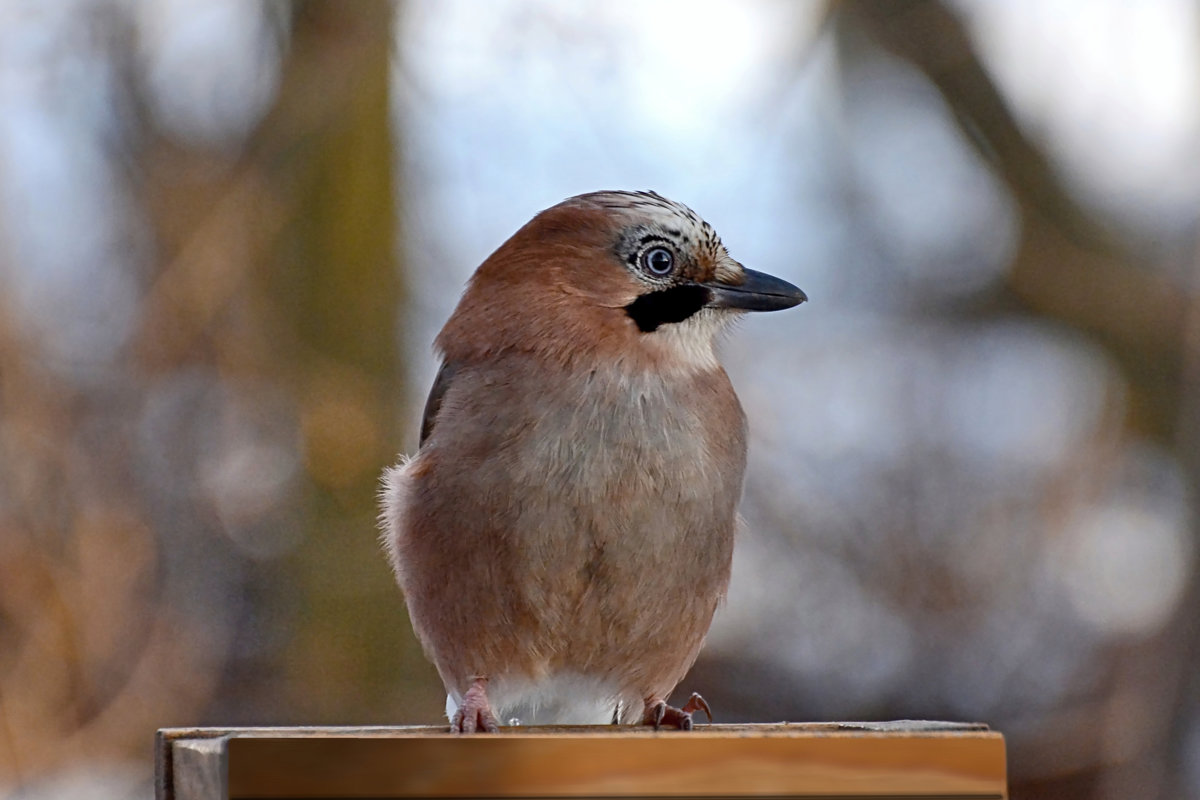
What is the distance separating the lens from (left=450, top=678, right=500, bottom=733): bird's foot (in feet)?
8.95

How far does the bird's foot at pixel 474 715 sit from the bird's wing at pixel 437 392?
0.63 meters

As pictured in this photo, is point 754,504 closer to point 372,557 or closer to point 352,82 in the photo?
point 372,557

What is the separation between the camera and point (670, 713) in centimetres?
300

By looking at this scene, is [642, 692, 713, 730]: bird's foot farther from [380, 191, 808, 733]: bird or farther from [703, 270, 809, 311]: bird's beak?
[703, 270, 809, 311]: bird's beak

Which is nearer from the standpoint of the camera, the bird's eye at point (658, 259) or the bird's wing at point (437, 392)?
the bird's eye at point (658, 259)

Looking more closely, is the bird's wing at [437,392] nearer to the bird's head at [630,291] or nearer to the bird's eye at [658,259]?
the bird's head at [630,291]

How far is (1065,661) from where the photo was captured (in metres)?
6.28

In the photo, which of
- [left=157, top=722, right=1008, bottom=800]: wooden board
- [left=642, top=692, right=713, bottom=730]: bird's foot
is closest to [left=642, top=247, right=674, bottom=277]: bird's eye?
[left=642, top=692, right=713, bottom=730]: bird's foot

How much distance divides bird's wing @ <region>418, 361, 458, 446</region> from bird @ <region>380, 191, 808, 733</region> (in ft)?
0.04

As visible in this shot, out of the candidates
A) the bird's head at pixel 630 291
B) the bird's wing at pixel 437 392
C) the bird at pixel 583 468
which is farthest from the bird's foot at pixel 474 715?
the bird's head at pixel 630 291

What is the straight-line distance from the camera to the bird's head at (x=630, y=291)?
295 centimetres

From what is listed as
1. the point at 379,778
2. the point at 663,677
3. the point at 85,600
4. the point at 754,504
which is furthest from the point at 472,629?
the point at 85,600

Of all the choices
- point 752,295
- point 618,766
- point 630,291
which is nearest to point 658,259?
point 630,291

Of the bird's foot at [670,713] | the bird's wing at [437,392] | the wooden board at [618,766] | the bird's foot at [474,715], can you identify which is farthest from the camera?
the bird's wing at [437,392]
